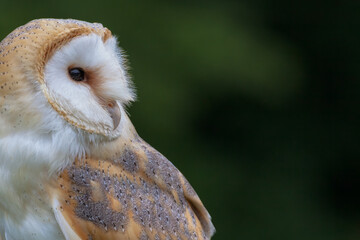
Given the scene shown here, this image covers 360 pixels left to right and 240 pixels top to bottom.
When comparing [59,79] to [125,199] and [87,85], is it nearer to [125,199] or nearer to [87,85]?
[87,85]

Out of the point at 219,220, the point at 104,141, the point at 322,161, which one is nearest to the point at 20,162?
the point at 104,141

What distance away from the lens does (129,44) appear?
5.13m

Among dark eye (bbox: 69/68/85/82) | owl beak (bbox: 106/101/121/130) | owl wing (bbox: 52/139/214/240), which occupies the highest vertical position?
dark eye (bbox: 69/68/85/82)

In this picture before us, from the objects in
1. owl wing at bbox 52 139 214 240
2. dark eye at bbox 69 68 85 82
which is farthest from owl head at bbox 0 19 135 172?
owl wing at bbox 52 139 214 240

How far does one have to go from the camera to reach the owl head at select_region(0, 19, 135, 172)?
2.22 m

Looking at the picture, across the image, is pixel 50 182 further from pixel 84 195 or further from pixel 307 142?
pixel 307 142

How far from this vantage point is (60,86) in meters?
2.22

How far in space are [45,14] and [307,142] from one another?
91.9 inches

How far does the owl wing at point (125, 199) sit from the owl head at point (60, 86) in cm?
13

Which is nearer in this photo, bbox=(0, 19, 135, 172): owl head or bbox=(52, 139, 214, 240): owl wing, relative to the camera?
bbox=(0, 19, 135, 172): owl head

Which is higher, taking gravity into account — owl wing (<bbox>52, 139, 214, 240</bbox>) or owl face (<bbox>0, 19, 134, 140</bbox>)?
owl face (<bbox>0, 19, 134, 140</bbox>)

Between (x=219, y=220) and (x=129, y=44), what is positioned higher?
(x=129, y=44)

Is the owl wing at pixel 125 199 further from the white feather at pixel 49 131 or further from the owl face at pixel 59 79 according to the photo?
the owl face at pixel 59 79

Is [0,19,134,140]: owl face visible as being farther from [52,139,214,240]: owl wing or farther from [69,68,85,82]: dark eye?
[52,139,214,240]: owl wing
